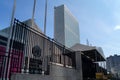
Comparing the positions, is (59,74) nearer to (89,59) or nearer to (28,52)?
(28,52)

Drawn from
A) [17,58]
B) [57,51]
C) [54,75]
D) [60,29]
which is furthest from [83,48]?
[60,29]

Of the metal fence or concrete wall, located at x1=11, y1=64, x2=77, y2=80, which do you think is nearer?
concrete wall, located at x1=11, y1=64, x2=77, y2=80

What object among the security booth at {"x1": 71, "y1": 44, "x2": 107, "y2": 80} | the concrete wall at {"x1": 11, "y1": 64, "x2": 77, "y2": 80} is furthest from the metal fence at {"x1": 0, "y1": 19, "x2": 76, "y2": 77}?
the security booth at {"x1": 71, "y1": 44, "x2": 107, "y2": 80}

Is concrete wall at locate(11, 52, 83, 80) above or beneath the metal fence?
beneath

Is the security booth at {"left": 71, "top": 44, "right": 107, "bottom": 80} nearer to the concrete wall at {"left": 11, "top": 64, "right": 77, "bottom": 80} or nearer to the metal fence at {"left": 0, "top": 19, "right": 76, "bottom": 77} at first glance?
the concrete wall at {"left": 11, "top": 64, "right": 77, "bottom": 80}

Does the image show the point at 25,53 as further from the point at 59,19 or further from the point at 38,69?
the point at 59,19

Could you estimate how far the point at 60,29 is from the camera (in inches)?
1024

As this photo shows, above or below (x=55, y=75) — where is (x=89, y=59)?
above

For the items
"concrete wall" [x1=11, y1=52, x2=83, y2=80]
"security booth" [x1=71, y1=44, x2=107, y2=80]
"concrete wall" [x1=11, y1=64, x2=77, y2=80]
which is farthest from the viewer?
"security booth" [x1=71, y1=44, x2=107, y2=80]

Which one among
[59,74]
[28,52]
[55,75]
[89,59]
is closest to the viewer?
[28,52]

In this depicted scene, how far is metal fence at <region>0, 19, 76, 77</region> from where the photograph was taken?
4398mm

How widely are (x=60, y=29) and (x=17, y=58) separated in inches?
849

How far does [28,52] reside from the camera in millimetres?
4906

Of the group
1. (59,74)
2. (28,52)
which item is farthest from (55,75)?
(28,52)
